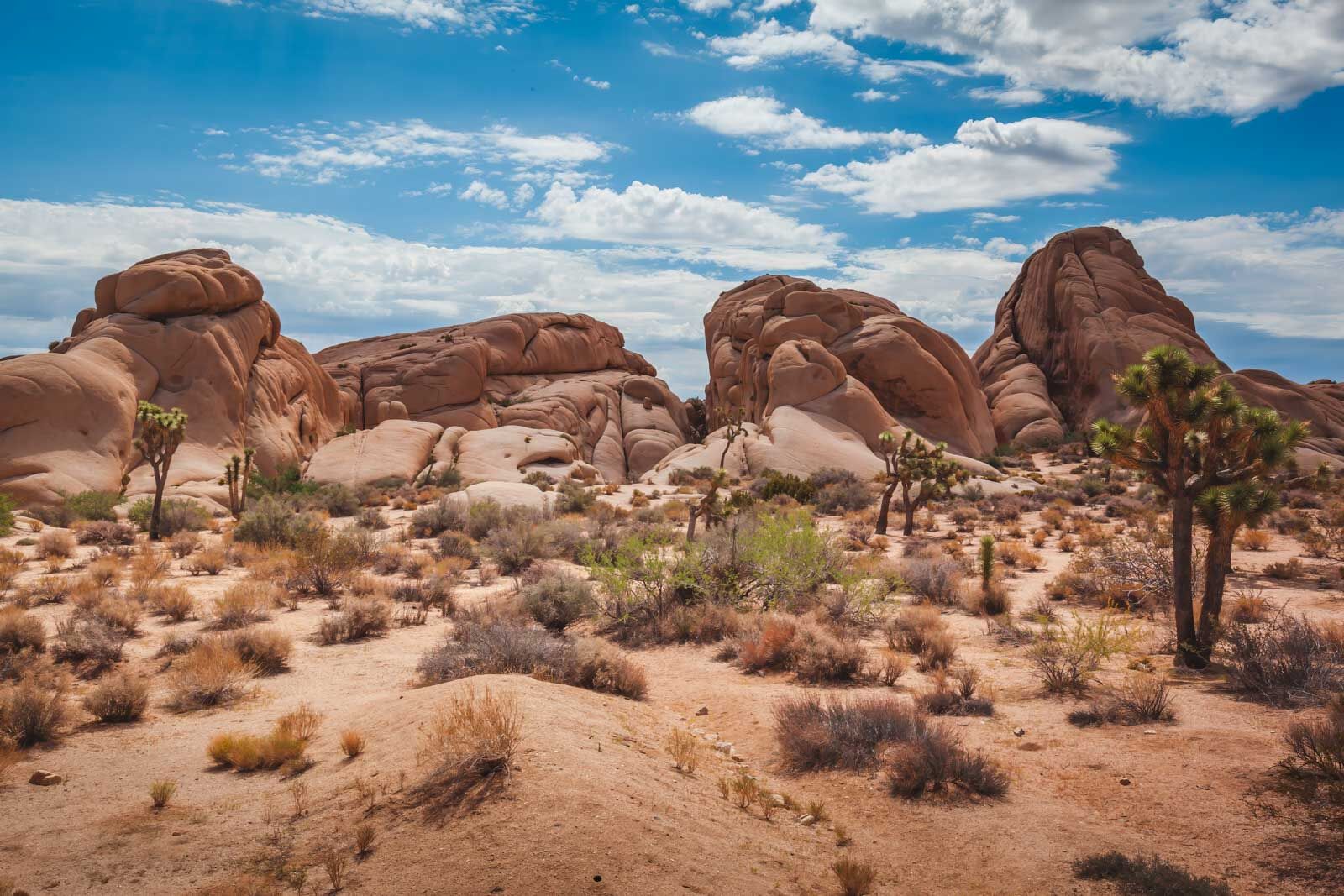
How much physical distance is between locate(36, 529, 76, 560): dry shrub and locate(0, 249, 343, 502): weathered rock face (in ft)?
31.2

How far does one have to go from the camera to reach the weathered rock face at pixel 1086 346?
5034 cm

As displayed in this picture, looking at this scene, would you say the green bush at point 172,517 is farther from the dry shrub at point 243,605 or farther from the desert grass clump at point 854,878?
the desert grass clump at point 854,878

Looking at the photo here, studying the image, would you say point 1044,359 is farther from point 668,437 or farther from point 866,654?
point 866,654

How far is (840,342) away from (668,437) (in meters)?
14.3

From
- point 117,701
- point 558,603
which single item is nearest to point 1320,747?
point 558,603

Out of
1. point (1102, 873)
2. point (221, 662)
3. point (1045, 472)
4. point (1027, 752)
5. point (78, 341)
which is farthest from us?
point (1045, 472)

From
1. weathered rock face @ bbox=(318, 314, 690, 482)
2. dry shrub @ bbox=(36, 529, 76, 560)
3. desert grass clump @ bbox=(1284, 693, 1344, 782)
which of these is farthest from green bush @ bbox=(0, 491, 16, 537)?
weathered rock face @ bbox=(318, 314, 690, 482)

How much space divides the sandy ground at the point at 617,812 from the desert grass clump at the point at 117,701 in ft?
0.66

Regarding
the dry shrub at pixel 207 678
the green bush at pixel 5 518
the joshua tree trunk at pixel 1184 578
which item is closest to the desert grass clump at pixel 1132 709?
the joshua tree trunk at pixel 1184 578

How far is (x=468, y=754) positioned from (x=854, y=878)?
2.80 m

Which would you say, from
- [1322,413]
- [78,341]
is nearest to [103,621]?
[78,341]

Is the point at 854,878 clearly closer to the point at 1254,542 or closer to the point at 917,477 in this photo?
the point at 1254,542

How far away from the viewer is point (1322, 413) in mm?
49125

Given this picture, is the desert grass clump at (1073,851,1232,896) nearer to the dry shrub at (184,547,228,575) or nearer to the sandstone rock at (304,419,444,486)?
the dry shrub at (184,547,228,575)
